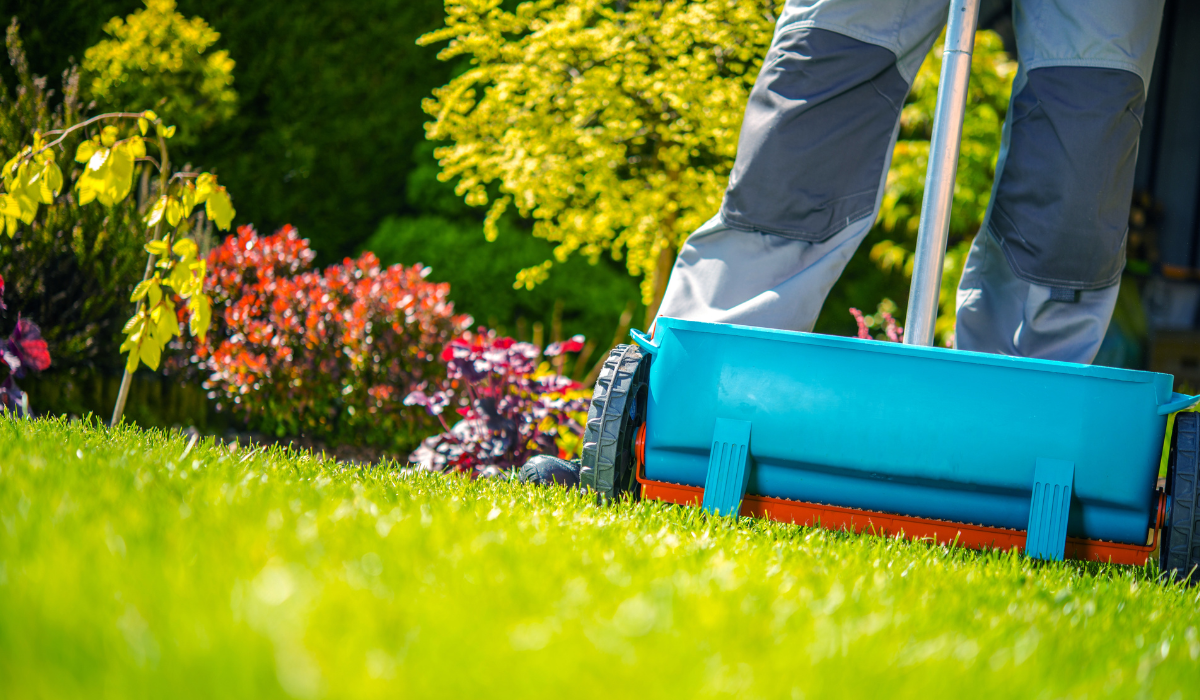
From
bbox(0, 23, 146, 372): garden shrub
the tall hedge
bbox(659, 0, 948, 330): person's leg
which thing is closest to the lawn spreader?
bbox(659, 0, 948, 330): person's leg

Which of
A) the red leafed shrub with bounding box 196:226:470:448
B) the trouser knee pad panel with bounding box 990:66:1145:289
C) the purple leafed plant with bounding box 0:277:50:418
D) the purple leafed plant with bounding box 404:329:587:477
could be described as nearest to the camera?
the trouser knee pad panel with bounding box 990:66:1145:289

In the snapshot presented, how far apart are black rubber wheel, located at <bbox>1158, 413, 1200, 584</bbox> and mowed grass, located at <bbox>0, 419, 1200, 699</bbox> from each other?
9 centimetres

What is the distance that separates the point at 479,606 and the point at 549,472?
1.38 meters

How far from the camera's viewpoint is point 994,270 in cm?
231

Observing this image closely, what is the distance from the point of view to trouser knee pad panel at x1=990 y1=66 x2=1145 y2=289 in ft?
6.85

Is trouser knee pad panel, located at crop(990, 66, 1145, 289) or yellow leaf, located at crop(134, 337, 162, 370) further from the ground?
trouser knee pad panel, located at crop(990, 66, 1145, 289)

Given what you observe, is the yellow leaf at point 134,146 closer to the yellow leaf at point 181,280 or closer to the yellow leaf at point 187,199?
the yellow leaf at point 187,199

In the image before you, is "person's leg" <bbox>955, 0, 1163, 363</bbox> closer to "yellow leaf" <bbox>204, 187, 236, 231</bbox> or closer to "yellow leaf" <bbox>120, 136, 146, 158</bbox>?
"yellow leaf" <bbox>204, 187, 236, 231</bbox>

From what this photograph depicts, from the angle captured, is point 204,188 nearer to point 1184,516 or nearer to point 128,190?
point 128,190

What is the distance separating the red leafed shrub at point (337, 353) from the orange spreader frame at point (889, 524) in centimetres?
182

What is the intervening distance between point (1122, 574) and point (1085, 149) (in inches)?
37.8

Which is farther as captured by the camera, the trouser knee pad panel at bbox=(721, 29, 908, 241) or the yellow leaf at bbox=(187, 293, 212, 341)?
the yellow leaf at bbox=(187, 293, 212, 341)

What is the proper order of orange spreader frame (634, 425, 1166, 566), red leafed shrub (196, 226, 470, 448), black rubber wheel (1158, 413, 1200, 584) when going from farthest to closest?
red leafed shrub (196, 226, 470, 448)
orange spreader frame (634, 425, 1166, 566)
black rubber wheel (1158, 413, 1200, 584)

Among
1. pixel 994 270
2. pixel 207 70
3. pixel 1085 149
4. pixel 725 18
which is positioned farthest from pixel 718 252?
pixel 207 70
